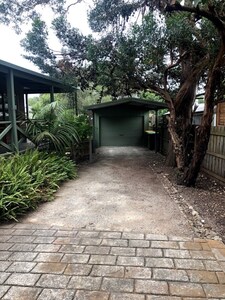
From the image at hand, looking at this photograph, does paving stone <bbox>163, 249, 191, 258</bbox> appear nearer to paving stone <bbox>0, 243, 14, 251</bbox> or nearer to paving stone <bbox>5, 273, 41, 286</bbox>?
paving stone <bbox>5, 273, 41, 286</bbox>

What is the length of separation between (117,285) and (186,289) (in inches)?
24.0

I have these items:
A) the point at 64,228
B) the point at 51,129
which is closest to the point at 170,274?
the point at 64,228

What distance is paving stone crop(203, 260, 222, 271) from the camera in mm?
2516

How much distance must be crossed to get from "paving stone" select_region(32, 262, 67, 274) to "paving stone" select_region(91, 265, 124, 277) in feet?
1.06

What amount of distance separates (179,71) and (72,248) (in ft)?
24.5

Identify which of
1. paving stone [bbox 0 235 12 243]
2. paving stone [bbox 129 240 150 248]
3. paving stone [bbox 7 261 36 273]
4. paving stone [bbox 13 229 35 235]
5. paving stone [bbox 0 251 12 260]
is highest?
paving stone [bbox 7 261 36 273]

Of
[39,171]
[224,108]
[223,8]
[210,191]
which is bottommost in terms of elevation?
[210,191]

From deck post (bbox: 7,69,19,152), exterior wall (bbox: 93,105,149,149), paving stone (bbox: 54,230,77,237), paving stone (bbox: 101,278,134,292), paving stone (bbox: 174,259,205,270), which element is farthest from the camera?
exterior wall (bbox: 93,105,149,149)

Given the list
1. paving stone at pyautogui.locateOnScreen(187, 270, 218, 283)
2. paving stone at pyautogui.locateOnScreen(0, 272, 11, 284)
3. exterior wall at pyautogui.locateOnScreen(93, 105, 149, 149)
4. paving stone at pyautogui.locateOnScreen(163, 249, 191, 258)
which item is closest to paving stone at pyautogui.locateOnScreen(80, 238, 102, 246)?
paving stone at pyautogui.locateOnScreen(163, 249, 191, 258)

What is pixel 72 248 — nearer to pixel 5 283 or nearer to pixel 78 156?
pixel 5 283

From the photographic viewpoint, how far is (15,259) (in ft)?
8.92

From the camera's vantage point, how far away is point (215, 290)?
2.20 meters

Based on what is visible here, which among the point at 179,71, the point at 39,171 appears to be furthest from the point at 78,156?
the point at 179,71

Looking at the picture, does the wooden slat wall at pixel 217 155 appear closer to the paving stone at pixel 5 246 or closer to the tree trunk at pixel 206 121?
the tree trunk at pixel 206 121
